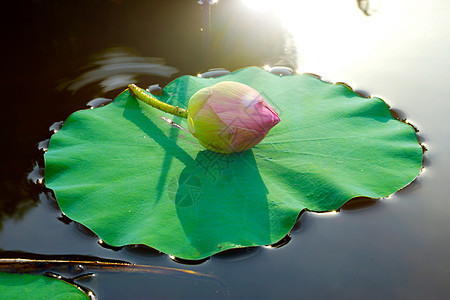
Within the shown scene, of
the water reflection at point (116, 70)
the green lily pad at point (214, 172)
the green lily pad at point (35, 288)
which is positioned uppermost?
the water reflection at point (116, 70)

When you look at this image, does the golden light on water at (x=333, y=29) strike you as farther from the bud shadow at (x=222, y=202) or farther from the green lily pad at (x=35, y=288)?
the green lily pad at (x=35, y=288)

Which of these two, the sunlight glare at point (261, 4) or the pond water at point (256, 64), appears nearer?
the pond water at point (256, 64)

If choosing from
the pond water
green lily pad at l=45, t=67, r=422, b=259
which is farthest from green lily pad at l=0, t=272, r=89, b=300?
green lily pad at l=45, t=67, r=422, b=259

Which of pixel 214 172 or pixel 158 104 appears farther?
pixel 158 104

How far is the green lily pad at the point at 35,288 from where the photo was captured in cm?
120

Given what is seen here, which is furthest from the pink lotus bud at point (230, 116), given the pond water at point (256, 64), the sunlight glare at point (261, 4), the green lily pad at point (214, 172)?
the sunlight glare at point (261, 4)

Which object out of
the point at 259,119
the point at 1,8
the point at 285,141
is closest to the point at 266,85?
the point at 285,141

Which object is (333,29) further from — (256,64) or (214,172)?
(214,172)

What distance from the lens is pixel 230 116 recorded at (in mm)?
1592

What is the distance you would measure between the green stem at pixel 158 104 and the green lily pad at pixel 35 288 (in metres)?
0.82

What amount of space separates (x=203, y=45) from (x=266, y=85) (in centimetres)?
76

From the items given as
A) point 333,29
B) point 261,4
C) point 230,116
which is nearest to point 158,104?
point 230,116

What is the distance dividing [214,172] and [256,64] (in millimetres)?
1172

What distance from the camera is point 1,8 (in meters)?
3.11
